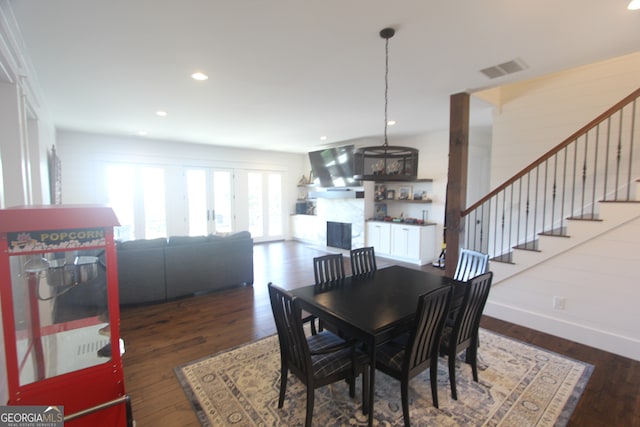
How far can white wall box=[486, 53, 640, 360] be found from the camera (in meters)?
2.80

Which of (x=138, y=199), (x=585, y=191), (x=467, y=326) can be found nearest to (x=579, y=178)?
(x=585, y=191)

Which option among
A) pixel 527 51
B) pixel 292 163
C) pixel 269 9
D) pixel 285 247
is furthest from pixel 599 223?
pixel 292 163

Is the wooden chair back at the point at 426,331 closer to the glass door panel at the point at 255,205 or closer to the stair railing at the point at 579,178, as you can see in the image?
the stair railing at the point at 579,178

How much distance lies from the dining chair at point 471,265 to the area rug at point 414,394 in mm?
739

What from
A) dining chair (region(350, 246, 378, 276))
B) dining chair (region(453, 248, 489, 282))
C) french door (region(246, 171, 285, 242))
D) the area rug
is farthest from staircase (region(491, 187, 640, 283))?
french door (region(246, 171, 285, 242))

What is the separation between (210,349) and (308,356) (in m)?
1.60

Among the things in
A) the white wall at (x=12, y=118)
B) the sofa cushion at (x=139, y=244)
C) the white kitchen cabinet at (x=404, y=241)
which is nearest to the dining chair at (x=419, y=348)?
→ the white wall at (x=12, y=118)

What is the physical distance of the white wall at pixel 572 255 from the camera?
2.80 m

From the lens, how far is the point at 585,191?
379 cm

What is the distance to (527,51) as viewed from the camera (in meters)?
2.64

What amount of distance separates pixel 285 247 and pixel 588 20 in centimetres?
709

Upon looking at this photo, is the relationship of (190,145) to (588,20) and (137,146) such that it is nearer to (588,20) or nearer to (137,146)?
(137,146)

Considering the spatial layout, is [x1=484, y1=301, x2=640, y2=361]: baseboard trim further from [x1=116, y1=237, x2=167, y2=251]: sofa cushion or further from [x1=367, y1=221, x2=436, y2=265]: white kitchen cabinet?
[x1=116, y1=237, x2=167, y2=251]: sofa cushion

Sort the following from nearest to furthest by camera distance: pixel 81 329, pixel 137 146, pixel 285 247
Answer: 1. pixel 81 329
2. pixel 137 146
3. pixel 285 247
